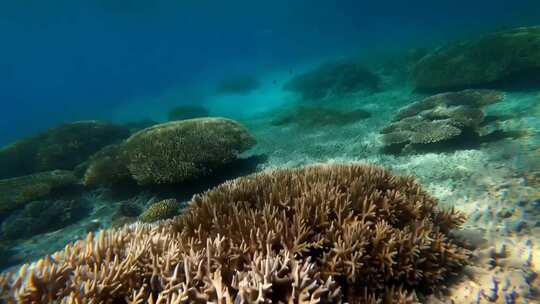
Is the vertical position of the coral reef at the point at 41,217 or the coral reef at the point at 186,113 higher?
the coral reef at the point at 186,113

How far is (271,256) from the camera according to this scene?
2.46 meters

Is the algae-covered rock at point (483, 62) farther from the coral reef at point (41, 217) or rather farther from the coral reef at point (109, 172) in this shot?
the coral reef at point (41, 217)

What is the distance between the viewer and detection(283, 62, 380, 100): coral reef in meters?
19.7

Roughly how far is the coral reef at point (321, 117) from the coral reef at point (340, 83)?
17.0ft

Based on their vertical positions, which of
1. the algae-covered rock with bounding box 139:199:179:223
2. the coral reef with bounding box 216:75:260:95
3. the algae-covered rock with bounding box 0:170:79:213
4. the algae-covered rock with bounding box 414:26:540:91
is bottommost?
the algae-covered rock with bounding box 139:199:179:223

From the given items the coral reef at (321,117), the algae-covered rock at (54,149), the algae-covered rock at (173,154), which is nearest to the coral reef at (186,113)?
the algae-covered rock at (54,149)

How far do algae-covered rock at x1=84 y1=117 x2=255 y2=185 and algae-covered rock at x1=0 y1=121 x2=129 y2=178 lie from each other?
179 inches

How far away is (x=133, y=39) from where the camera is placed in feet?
319

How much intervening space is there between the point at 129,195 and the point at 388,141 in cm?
794

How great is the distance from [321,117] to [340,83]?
8.40m

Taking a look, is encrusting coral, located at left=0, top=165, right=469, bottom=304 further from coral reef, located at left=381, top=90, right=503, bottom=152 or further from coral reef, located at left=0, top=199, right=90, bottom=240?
coral reef, located at left=0, top=199, right=90, bottom=240

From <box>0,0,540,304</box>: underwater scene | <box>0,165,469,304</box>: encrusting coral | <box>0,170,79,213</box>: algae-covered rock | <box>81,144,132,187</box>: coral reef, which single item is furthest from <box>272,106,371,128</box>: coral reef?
<box>0,170,79,213</box>: algae-covered rock

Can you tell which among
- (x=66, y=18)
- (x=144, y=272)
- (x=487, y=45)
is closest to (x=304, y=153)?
(x=144, y=272)

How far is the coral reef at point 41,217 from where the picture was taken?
730 cm
